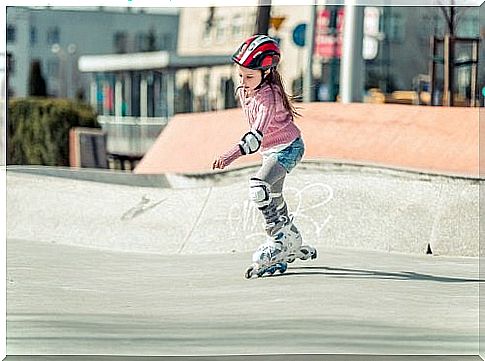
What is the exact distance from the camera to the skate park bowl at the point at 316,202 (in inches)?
394

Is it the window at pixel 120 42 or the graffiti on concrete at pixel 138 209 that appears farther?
the window at pixel 120 42

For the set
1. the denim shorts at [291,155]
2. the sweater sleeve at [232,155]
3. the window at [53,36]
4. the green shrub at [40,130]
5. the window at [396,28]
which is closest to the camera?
the sweater sleeve at [232,155]

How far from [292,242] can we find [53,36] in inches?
1606

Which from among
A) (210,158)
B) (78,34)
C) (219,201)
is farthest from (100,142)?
(78,34)

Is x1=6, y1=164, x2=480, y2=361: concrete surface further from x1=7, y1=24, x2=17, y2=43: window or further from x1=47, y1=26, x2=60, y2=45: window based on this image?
x1=47, y1=26, x2=60, y2=45: window

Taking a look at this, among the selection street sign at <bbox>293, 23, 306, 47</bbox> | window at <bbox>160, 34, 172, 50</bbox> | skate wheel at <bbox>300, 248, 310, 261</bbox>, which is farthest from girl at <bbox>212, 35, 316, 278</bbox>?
window at <bbox>160, 34, 172, 50</bbox>

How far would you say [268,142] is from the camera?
30.4 feet

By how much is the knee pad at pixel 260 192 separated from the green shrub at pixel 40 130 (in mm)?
8904

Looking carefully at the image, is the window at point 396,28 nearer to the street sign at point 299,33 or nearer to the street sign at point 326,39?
the street sign at point 326,39

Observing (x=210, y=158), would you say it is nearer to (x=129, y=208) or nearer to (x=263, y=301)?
(x=129, y=208)

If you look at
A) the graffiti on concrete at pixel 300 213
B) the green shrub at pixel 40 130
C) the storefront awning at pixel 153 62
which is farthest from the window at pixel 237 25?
the graffiti on concrete at pixel 300 213

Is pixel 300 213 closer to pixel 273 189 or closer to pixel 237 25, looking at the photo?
pixel 273 189

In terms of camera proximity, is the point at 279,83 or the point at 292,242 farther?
the point at 292,242

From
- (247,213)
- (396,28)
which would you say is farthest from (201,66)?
(247,213)
